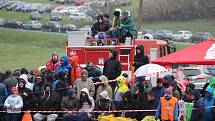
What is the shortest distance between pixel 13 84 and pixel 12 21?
69.7 meters

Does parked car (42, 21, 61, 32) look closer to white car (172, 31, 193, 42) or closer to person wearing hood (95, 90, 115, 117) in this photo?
white car (172, 31, 193, 42)

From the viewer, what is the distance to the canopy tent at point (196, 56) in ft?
64.3

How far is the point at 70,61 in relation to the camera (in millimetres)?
21562

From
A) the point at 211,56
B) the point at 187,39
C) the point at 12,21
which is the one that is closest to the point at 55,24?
the point at 12,21

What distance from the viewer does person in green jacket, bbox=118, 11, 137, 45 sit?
2435 cm

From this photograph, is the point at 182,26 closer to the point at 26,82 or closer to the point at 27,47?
the point at 27,47

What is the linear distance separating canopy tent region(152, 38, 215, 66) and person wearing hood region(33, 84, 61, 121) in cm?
306

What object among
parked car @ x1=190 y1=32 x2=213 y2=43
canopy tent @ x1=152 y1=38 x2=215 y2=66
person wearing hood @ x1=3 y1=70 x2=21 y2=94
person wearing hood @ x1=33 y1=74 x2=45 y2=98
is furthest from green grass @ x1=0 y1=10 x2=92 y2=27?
canopy tent @ x1=152 y1=38 x2=215 y2=66

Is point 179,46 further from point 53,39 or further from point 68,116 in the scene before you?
point 68,116

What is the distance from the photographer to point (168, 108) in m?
17.6

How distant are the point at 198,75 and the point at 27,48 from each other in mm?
40545

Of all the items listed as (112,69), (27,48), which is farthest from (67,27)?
(112,69)

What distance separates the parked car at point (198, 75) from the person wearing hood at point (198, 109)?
10966 mm

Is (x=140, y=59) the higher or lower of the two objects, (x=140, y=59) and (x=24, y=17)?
the higher
